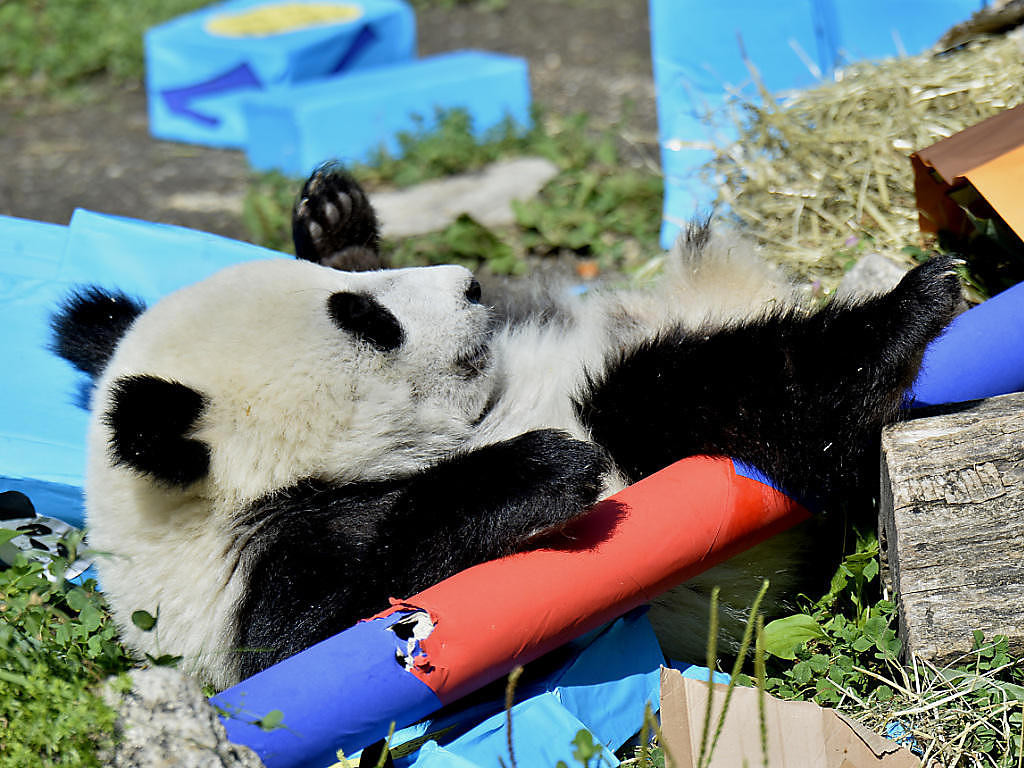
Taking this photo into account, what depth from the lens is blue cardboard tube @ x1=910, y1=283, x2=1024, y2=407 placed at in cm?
210

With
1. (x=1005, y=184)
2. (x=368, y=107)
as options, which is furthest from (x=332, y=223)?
(x=368, y=107)

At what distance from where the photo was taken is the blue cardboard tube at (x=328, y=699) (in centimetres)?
172

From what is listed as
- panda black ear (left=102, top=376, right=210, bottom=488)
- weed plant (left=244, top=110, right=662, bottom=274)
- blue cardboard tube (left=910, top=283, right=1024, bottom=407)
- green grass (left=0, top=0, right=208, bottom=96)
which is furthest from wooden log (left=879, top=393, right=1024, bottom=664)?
green grass (left=0, top=0, right=208, bottom=96)

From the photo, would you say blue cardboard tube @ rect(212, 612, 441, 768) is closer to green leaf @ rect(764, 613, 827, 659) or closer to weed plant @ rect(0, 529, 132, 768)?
weed plant @ rect(0, 529, 132, 768)

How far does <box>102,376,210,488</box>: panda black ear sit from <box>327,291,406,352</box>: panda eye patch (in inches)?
14.7

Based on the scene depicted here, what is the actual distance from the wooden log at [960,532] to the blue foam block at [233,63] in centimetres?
544

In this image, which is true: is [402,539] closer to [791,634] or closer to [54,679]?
[54,679]

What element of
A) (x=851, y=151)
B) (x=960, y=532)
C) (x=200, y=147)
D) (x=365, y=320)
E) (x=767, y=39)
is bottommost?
(x=200, y=147)

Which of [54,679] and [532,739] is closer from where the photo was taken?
[54,679]

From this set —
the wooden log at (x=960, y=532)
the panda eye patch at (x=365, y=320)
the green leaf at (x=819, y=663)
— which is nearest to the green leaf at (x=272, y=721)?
the panda eye patch at (x=365, y=320)

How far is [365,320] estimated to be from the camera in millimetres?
2268

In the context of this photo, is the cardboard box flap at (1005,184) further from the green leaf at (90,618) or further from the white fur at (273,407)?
the green leaf at (90,618)

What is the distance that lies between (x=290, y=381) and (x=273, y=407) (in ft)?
0.22

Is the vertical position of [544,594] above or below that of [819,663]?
above
